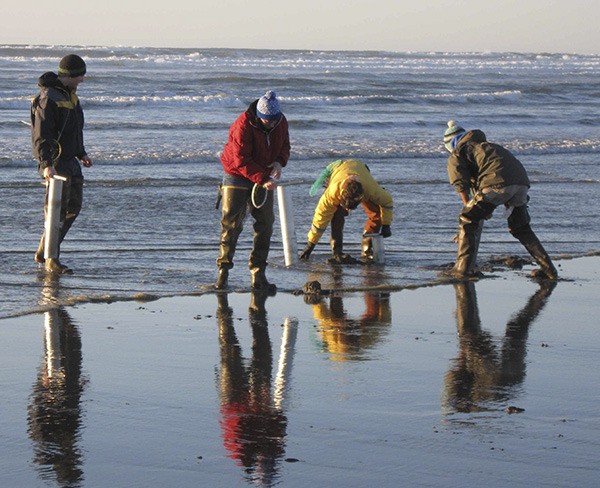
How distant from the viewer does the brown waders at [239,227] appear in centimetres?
915

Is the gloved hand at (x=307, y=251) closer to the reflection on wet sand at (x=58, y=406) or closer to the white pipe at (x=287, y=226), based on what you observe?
the white pipe at (x=287, y=226)

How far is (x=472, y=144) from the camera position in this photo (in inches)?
388

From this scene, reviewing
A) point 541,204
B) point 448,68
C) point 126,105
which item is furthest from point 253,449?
point 448,68

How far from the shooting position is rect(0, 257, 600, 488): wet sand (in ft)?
16.3

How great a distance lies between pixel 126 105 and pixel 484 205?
69.1 ft

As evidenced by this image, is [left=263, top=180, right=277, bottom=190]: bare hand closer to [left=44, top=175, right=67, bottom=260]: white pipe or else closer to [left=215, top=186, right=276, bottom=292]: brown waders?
[left=215, top=186, right=276, bottom=292]: brown waders

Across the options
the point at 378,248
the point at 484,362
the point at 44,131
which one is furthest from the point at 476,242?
the point at 44,131

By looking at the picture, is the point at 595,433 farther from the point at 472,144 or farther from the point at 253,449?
the point at 472,144

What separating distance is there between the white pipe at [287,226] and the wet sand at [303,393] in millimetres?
1397

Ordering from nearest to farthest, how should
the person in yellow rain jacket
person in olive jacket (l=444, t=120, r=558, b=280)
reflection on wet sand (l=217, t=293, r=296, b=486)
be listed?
reflection on wet sand (l=217, t=293, r=296, b=486) < person in olive jacket (l=444, t=120, r=558, b=280) < the person in yellow rain jacket

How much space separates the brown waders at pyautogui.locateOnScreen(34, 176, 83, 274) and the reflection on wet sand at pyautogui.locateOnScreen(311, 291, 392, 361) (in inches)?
91.8

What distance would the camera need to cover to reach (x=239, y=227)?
30.6 ft

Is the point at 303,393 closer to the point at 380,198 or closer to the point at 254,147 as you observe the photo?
the point at 254,147

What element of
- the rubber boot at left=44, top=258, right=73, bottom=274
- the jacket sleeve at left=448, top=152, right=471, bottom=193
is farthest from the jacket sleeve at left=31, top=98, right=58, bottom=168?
the jacket sleeve at left=448, top=152, right=471, bottom=193
